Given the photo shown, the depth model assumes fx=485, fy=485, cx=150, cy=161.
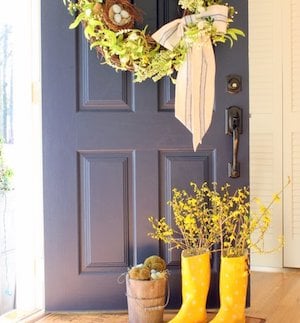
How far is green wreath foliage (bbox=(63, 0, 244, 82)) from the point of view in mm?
1896

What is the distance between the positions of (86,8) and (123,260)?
1.06 m

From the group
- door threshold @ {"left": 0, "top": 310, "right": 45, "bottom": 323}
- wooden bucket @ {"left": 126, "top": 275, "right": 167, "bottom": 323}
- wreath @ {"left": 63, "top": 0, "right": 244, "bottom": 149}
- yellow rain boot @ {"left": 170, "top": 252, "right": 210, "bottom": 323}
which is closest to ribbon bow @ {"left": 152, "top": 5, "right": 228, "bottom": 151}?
wreath @ {"left": 63, "top": 0, "right": 244, "bottom": 149}

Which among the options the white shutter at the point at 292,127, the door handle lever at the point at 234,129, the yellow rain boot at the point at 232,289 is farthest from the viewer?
the white shutter at the point at 292,127

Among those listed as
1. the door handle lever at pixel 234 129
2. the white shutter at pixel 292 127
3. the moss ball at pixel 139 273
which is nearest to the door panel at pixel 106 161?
the door handle lever at pixel 234 129

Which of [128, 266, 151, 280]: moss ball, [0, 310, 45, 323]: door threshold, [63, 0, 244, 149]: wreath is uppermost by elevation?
[63, 0, 244, 149]: wreath

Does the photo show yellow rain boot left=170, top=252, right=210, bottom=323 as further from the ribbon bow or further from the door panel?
the ribbon bow

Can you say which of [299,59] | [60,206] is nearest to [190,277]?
[60,206]

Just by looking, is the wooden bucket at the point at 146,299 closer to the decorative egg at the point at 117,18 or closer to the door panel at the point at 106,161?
the door panel at the point at 106,161

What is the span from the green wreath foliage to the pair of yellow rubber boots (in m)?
0.78

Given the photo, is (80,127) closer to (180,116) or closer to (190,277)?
(180,116)

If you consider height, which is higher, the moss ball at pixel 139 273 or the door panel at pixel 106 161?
the door panel at pixel 106 161

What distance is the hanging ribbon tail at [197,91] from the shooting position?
6.33 feet

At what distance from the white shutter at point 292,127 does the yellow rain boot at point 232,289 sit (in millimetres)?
1054

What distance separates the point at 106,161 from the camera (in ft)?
6.85
